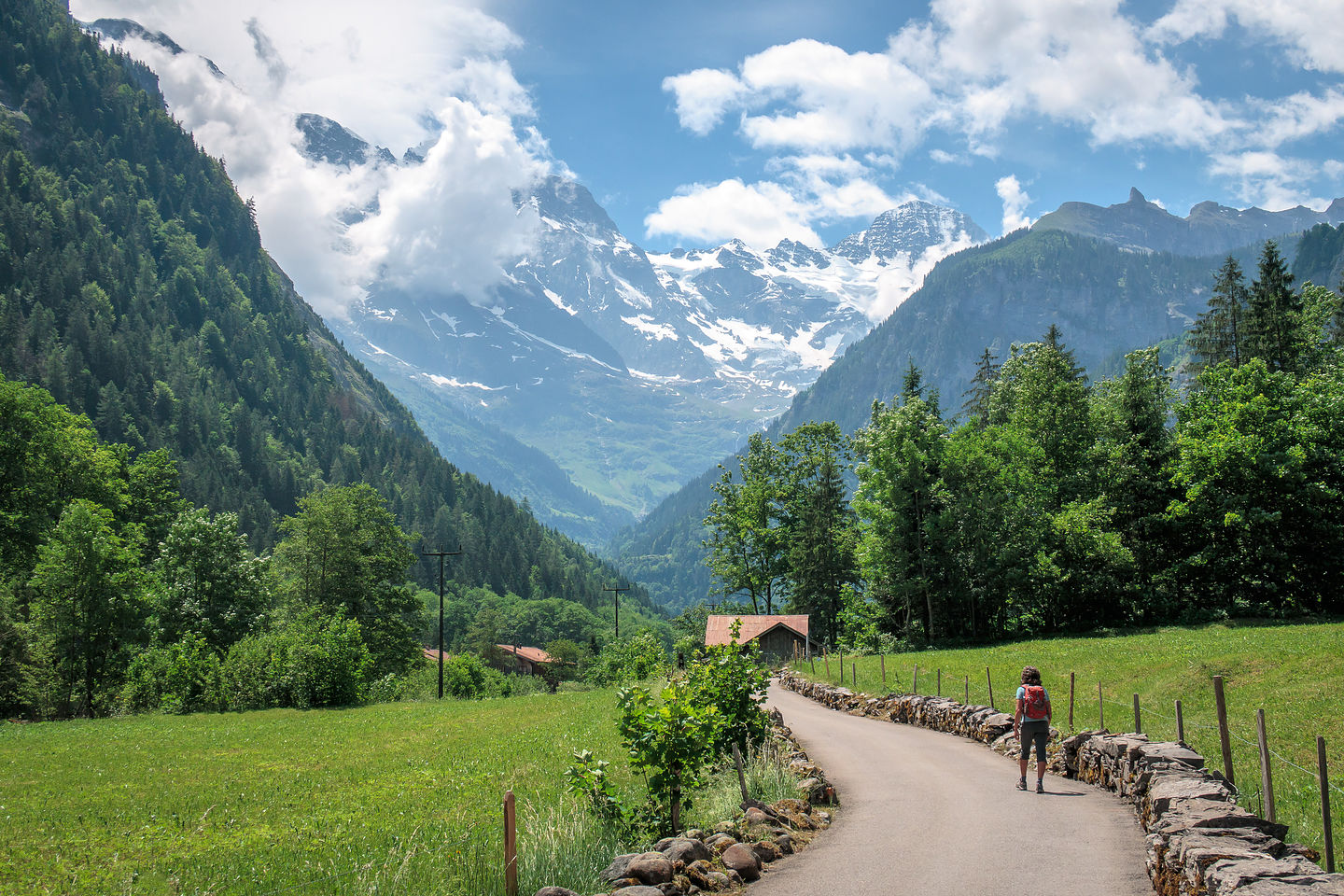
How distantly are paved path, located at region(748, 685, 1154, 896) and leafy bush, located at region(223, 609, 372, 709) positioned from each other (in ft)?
106

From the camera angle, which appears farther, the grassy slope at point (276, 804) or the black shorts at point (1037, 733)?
the black shorts at point (1037, 733)

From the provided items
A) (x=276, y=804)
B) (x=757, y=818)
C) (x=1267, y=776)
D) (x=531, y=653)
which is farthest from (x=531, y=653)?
(x=1267, y=776)

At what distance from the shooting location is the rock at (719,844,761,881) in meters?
11.4

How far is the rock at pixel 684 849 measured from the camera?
11227 millimetres

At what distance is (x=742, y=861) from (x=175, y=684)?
39.8 metres

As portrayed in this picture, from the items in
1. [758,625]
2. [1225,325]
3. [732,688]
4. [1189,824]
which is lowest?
[758,625]

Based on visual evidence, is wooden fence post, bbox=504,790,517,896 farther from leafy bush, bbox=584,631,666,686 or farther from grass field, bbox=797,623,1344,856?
leafy bush, bbox=584,631,666,686

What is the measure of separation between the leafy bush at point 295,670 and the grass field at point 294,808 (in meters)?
9.00

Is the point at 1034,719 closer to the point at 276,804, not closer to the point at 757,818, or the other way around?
the point at 757,818

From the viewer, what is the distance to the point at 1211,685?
73.5ft

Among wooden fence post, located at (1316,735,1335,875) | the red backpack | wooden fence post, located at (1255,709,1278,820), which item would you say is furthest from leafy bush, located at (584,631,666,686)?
wooden fence post, located at (1316,735,1335,875)

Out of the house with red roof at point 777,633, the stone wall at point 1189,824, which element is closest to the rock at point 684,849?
the stone wall at point 1189,824

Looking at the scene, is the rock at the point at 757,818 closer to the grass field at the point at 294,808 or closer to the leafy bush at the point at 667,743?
the leafy bush at the point at 667,743

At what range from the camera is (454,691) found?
229 ft
